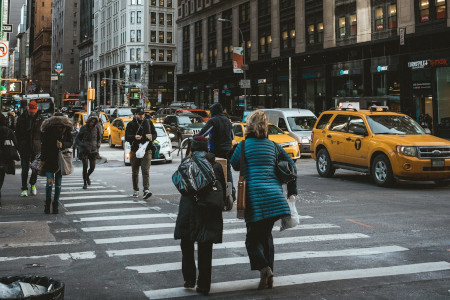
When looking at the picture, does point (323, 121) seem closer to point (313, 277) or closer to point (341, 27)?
point (313, 277)

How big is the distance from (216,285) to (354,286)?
146 centimetres

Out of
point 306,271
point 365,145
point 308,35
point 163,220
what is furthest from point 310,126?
point 308,35

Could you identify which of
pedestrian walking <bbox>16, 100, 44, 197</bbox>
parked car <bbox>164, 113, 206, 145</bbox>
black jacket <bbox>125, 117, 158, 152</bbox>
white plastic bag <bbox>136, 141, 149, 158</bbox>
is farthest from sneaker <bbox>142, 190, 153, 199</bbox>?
Answer: parked car <bbox>164, 113, 206, 145</bbox>

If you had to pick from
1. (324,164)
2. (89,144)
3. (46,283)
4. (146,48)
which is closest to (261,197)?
(46,283)

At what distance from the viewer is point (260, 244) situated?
5527mm

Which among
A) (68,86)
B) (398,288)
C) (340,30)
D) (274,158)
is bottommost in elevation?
(398,288)

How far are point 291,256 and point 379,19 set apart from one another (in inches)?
1416

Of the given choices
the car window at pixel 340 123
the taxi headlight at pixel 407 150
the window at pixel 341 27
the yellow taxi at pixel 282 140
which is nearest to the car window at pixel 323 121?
the car window at pixel 340 123

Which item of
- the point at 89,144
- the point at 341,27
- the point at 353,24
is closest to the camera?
the point at 89,144

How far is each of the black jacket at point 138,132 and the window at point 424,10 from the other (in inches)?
1131

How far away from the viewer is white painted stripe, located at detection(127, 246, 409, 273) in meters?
6.26

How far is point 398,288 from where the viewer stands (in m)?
5.52

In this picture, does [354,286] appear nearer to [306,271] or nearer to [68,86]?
[306,271]

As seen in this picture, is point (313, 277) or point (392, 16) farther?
point (392, 16)
